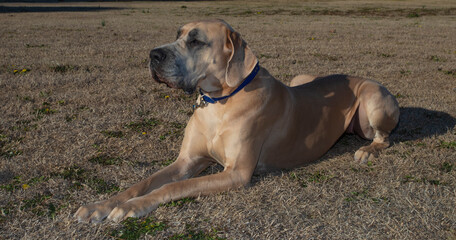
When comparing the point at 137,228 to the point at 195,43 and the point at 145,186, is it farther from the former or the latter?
the point at 195,43

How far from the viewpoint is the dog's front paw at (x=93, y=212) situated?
3.33 m

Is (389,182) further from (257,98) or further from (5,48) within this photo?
(5,48)

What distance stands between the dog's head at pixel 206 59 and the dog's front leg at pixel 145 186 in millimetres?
784

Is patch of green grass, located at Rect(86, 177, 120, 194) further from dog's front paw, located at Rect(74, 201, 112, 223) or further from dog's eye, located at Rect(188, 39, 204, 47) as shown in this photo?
dog's eye, located at Rect(188, 39, 204, 47)

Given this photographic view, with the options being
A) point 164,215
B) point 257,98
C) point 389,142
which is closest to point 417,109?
point 389,142

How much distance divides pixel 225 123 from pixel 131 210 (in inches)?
46.2

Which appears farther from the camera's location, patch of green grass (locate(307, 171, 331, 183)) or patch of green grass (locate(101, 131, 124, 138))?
patch of green grass (locate(101, 131, 124, 138))

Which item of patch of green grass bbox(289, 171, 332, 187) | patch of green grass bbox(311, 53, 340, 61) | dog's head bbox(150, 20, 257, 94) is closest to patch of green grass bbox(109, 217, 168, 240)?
dog's head bbox(150, 20, 257, 94)

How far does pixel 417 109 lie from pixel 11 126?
573cm

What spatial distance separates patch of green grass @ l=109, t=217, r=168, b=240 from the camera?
10.3ft

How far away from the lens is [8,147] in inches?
194

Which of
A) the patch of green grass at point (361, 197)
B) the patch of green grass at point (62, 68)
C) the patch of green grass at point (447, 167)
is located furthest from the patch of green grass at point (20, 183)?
the patch of green grass at point (62, 68)

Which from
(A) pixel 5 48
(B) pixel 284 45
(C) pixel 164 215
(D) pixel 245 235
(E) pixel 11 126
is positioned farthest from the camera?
(B) pixel 284 45

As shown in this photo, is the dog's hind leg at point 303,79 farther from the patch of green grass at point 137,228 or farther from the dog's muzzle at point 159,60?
the patch of green grass at point 137,228
